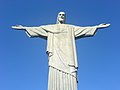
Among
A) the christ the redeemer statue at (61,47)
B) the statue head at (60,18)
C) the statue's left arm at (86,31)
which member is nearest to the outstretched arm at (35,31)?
the christ the redeemer statue at (61,47)

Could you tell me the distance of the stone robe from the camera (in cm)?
1723

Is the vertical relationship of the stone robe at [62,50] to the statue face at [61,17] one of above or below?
below

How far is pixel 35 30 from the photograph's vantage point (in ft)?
61.0

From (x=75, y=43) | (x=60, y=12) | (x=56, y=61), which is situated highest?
(x=60, y=12)

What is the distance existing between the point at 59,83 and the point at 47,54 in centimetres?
177

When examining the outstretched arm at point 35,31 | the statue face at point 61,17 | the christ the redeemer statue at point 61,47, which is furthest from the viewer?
the statue face at point 61,17

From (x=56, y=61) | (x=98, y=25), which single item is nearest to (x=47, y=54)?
(x=56, y=61)

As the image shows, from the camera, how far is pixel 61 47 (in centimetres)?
1806

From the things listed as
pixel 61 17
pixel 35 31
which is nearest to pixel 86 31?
pixel 61 17

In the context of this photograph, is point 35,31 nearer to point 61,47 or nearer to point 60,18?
point 60,18

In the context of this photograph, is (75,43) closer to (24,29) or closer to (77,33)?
(77,33)

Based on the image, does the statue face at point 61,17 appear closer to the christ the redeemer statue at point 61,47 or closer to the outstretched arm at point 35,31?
the christ the redeemer statue at point 61,47

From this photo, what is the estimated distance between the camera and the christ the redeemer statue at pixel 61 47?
17234mm

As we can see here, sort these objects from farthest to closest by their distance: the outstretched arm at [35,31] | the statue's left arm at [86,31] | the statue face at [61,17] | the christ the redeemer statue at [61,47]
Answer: the statue face at [61,17], the statue's left arm at [86,31], the outstretched arm at [35,31], the christ the redeemer statue at [61,47]
